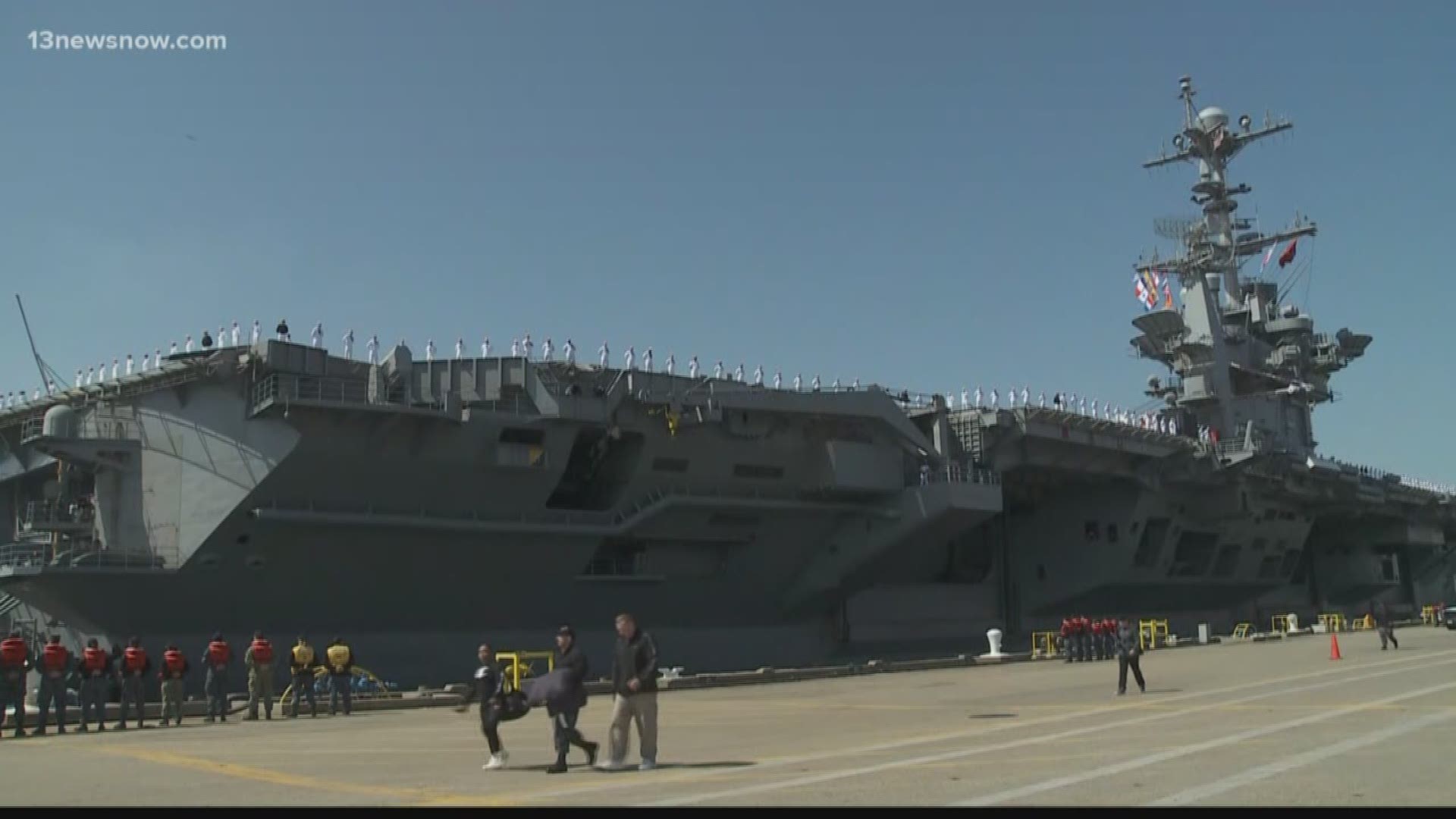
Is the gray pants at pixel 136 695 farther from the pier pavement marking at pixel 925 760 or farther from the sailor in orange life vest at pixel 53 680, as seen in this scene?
the pier pavement marking at pixel 925 760

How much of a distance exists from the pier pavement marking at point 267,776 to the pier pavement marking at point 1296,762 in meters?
4.67

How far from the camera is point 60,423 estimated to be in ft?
79.9

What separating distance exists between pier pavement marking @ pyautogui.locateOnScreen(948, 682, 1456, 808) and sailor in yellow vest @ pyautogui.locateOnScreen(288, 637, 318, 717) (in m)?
11.7

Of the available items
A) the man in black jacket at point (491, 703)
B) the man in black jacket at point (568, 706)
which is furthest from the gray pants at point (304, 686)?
the man in black jacket at point (568, 706)

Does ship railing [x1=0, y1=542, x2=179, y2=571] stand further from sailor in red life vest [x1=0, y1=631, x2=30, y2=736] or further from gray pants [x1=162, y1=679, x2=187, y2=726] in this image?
sailor in red life vest [x1=0, y1=631, x2=30, y2=736]

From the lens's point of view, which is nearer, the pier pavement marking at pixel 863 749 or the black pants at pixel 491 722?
the pier pavement marking at pixel 863 749

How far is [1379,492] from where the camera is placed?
162 feet

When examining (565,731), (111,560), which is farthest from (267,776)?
(111,560)

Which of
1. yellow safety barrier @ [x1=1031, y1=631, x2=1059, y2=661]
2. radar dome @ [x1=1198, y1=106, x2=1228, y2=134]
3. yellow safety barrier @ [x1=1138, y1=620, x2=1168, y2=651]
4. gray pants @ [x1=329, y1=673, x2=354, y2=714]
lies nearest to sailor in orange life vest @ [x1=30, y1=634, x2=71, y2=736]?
gray pants @ [x1=329, y1=673, x2=354, y2=714]

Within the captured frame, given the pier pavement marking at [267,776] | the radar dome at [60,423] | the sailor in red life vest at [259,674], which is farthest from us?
the radar dome at [60,423]

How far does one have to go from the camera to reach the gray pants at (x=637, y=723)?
934cm

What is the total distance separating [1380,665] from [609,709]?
14019mm

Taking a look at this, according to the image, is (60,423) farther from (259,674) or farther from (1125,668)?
(1125,668)

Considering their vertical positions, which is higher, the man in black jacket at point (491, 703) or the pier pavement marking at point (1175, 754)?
the man in black jacket at point (491, 703)
